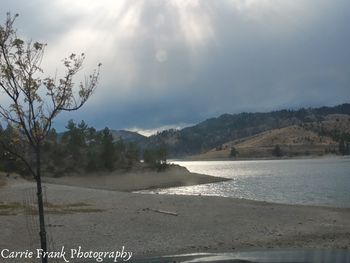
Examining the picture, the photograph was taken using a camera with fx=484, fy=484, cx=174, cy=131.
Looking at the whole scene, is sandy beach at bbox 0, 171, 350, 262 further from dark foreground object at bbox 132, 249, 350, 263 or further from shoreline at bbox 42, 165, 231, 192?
shoreline at bbox 42, 165, 231, 192

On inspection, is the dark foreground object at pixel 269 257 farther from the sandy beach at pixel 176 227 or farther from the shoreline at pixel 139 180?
the shoreline at pixel 139 180

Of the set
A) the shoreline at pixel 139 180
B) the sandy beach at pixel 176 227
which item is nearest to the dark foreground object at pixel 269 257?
the sandy beach at pixel 176 227

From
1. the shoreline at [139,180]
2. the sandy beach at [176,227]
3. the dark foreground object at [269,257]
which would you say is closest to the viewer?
the dark foreground object at [269,257]

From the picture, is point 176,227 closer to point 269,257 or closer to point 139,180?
point 269,257

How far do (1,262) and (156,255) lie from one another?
8.61 metres

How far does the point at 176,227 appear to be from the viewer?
36.8 meters

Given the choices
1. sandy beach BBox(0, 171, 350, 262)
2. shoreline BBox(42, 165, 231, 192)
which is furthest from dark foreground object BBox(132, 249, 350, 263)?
shoreline BBox(42, 165, 231, 192)

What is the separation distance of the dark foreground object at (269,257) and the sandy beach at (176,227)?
1683 mm

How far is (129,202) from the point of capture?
51.2m

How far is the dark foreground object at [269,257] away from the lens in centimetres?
2566

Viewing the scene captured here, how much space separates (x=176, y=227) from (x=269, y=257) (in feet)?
37.3

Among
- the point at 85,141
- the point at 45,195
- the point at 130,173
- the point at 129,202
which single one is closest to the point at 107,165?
the point at 130,173

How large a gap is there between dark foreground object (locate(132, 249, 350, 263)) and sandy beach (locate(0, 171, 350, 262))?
1.68 metres

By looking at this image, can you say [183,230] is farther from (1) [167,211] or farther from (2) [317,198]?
(2) [317,198]
